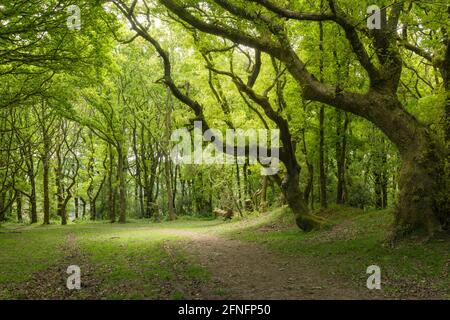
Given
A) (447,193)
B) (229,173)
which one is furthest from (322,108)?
(229,173)

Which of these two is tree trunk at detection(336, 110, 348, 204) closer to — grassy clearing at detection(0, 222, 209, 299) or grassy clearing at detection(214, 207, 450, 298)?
grassy clearing at detection(214, 207, 450, 298)

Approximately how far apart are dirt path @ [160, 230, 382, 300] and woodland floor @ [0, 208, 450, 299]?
0.8 inches

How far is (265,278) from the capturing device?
1034 cm

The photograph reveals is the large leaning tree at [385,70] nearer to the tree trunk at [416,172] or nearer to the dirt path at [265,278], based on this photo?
the tree trunk at [416,172]

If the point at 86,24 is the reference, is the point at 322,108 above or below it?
below

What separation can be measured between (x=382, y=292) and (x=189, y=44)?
16.4 m

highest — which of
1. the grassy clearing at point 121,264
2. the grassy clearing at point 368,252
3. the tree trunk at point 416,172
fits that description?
the tree trunk at point 416,172

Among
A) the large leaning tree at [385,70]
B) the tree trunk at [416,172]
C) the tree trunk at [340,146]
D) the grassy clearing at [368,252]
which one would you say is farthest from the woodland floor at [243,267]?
the tree trunk at [340,146]

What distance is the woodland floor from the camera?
8891 mm

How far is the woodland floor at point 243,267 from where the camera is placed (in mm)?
8891

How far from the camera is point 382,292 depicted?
8688 millimetres

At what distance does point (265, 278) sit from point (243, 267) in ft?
5.16

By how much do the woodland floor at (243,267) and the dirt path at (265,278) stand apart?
0.02 metres
